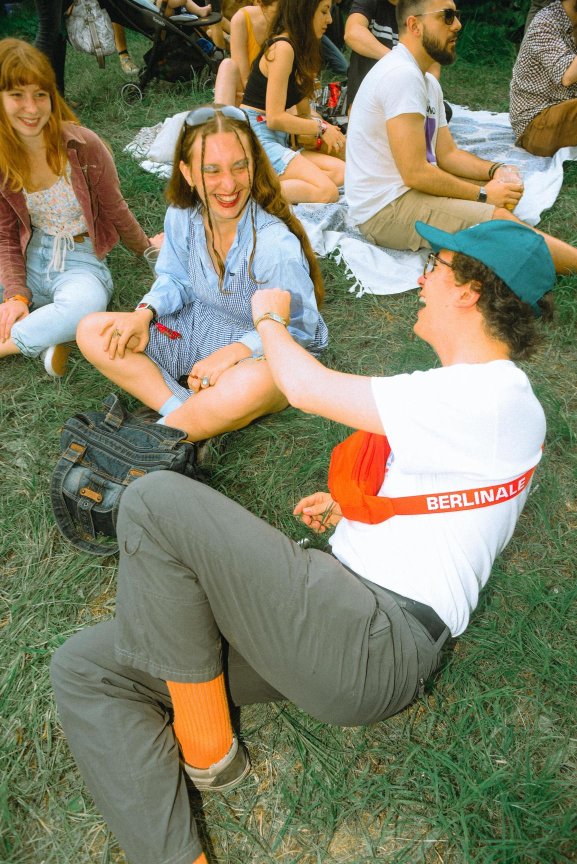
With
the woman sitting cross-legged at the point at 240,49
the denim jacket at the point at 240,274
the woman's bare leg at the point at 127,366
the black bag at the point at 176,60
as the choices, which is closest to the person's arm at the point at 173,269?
the denim jacket at the point at 240,274

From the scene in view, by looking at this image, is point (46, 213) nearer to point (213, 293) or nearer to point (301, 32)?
point (213, 293)

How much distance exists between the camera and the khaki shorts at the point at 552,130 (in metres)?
4.61

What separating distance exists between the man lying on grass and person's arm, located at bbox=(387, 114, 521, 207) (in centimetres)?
214

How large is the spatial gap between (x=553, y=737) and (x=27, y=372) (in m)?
2.61

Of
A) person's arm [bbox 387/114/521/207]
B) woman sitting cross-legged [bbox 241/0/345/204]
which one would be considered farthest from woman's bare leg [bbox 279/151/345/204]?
person's arm [bbox 387/114/521/207]

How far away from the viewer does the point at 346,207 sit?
4.31 metres

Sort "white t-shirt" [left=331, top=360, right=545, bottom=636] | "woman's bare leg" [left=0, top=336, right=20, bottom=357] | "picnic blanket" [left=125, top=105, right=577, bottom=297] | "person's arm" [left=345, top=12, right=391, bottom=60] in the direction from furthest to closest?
1. "person's arm" [left=345, top=12, right=391, bottom=60]
2. "picnic blanket" [left=125, top=105, right=577, bottom=297]
3. "woman's bare leg" [left=0, top=336, right=20, bottom=357]
4. "white t-shirt" [left=331, top=360, right=545, bottom=636]

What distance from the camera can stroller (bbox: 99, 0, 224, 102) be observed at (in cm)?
592

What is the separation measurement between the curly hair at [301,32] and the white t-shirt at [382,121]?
0.70m

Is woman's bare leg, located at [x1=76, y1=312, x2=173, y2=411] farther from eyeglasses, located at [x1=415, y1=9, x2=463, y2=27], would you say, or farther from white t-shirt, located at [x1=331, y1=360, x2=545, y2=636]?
eyeglasses, located at [x1=415, y1=9, x2=463, y2=27]

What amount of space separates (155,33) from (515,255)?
5.71 m

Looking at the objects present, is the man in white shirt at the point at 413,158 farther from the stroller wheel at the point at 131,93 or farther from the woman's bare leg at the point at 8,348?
the stroller wheel at the point at 131,93

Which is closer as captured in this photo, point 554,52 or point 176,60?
point 554,52

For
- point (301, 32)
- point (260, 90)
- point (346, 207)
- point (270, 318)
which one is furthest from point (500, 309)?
point (260, 90)
